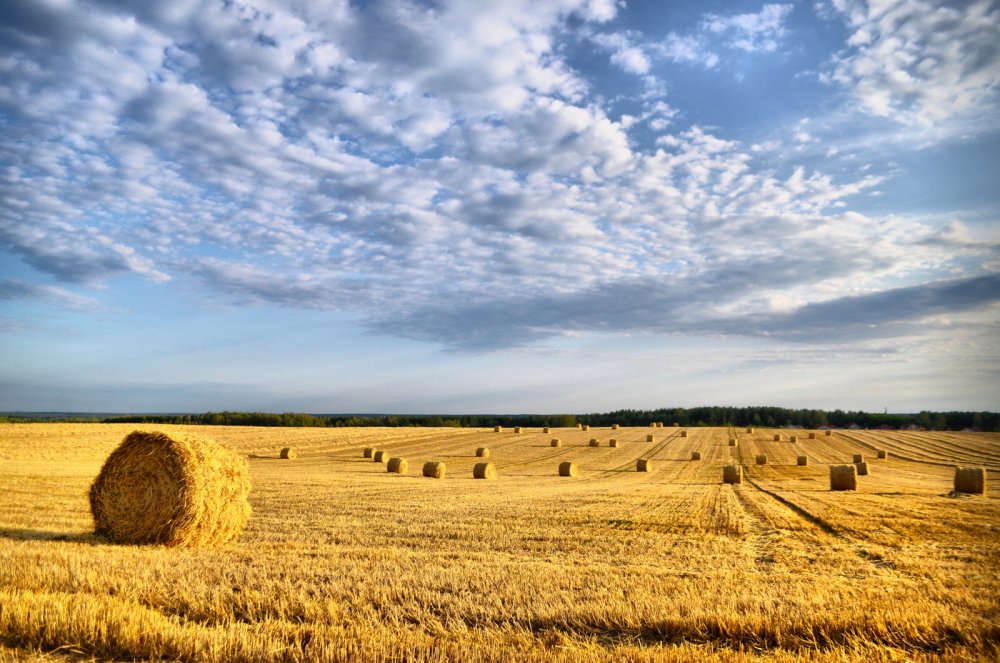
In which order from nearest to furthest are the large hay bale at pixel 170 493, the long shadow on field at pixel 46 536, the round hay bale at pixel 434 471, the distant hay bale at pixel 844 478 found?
1. the long shadow on field at pixel 46 536
2. the large hay bale at pixel 170 493
3. the distant hay bale at pixel 844 478
4. the round hay bale at pixel 434 471

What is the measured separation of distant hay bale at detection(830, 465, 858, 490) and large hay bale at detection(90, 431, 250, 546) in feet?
61.9

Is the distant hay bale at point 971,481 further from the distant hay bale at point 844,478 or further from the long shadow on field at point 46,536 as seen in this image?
the long shadow on field at point 46,536

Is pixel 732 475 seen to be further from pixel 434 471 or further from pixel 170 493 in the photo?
pixel 170 493

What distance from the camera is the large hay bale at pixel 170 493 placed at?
1030 centimetres

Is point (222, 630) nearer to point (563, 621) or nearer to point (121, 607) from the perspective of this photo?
point (121, 607)

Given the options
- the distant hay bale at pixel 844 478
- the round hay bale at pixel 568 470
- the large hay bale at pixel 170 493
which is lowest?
the round hay bale at pixel 568 470

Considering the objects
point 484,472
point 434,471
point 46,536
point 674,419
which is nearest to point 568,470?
point 484,472

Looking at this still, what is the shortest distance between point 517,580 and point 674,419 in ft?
374

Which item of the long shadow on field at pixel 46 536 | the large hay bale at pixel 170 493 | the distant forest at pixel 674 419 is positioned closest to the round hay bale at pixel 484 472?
the large hay bale at pixel 170 493

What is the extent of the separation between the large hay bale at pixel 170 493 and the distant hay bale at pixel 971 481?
20479mm

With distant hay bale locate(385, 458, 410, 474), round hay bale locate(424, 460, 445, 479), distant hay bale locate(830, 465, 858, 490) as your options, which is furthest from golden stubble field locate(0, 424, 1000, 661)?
distant hay bale locate(385, 458, 410, 474)

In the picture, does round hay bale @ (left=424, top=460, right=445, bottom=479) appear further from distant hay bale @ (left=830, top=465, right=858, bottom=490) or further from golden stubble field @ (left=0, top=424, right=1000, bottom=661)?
distant hay bale @ (left=830, top=465, right=858, bottom=490)

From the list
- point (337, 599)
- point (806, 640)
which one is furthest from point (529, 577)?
point (806, 640)

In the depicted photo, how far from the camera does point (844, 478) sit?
2123 centimetres
